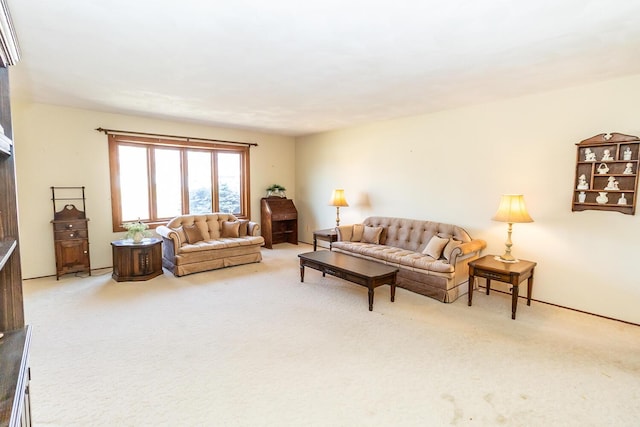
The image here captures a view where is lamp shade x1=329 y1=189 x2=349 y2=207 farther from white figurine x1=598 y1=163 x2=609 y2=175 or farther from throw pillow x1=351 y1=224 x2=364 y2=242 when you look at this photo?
white figurine x1=598 y1=163 x2=609 y2=175

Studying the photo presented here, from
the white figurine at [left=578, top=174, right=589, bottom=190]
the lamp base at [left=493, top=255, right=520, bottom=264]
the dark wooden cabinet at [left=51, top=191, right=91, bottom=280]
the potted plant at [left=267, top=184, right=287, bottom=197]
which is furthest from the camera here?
the potted plant at [left=267, top=184, right=287, bottom=197]

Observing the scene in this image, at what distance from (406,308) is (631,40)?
9.79ft

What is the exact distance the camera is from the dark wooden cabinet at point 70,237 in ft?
15.4

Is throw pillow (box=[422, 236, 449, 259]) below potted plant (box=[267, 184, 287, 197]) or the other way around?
below

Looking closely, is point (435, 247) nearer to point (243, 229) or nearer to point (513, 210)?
point (513, 210)

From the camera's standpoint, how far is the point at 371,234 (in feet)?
17.5

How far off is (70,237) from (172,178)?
1813mm

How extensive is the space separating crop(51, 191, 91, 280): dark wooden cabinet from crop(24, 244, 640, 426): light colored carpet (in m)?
0.79

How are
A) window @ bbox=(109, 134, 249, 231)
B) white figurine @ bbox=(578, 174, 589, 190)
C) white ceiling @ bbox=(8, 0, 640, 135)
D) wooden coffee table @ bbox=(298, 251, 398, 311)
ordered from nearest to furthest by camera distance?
white ceiling @ bbox=(8, 0, 640, 135) → white figurine @ bbox=(578, 174, 589, 190) → wooden coffee table @ bbox=(298, 251, 398, 311) → window @ bbox=(109, 134, 249, 231)

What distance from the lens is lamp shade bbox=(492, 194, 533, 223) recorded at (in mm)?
3709

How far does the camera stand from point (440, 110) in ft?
15.6

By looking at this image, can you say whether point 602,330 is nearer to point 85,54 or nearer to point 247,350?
point 247,350

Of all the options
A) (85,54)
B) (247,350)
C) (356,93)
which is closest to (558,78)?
(356,93)

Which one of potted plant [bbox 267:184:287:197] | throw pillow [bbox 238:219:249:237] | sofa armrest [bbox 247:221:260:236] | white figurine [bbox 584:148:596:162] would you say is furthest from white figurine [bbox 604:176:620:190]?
potted plant [bbox 267:184:287:197]
